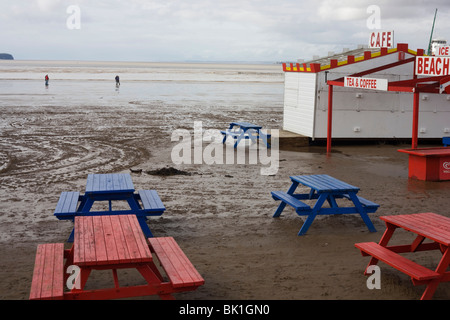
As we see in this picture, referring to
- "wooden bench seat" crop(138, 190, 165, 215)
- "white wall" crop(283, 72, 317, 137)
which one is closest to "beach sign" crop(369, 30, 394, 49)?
"white wall" crop(283, 72, 317, 137)

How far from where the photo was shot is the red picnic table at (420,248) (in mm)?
4852

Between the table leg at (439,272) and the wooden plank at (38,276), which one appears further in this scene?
the table leg at (439,272)

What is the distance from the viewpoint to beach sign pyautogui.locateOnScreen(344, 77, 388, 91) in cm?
1143

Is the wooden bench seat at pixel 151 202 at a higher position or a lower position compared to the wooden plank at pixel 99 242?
lower

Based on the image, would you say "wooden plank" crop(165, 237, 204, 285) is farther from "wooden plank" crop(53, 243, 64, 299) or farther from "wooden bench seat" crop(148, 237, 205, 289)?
"wooden plank" crop(53, 243, 64, 299)

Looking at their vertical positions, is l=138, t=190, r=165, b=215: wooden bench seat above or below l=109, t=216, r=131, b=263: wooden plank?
below

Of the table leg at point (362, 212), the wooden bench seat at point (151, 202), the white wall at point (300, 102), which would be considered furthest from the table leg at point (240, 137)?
the table leg at point (362, 212)

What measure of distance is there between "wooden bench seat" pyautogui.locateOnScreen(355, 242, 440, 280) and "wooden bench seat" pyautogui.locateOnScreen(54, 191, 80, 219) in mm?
3455

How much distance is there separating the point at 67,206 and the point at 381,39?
1176cm

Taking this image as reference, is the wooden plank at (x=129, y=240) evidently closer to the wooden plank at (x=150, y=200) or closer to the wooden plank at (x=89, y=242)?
the wooden plank at (x=89, y=242)

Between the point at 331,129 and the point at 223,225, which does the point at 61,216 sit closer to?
the point at 223,225

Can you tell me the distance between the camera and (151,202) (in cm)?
714

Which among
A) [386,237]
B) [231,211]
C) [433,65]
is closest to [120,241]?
[386,237]

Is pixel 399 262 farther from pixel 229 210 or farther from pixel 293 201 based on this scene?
pixel 229 210
